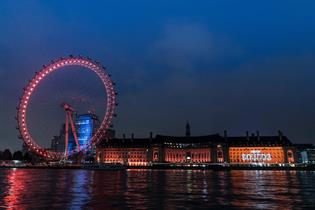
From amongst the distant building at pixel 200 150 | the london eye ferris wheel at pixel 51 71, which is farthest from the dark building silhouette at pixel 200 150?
the london eye ferris wheel at pixel 51 71

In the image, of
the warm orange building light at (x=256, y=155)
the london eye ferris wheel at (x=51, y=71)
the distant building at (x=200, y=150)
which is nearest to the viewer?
the london eye ferris wheel at (x=51, y=71)

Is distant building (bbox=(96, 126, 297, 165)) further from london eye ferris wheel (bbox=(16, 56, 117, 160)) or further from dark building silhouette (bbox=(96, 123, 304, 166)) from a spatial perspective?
london eye ferris wheel (bbox=(16, 56, 117, 160))

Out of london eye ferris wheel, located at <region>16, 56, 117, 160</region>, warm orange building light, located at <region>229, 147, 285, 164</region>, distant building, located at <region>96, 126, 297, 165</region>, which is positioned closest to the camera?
london eye ferris wheel, located at <region>16, 56, 117, 160</region>

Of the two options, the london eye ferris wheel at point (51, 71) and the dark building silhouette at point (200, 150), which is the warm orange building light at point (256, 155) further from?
the london eye ferris wheel at point (51, 71)

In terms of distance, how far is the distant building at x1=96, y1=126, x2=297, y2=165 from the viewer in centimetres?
15738

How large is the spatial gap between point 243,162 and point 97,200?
148m

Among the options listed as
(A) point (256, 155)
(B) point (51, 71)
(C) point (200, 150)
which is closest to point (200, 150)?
(C) point (200, 150)

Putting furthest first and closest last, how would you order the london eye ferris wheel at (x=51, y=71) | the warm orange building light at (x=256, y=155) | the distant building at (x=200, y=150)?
the distant building at (x=200, y=150)
the warm orange building light at (x=256, y=155)
the london eye ferris wheel at (x=51, y=71)

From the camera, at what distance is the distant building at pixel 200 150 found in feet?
516

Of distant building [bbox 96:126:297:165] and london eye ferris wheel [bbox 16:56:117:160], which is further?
distant building [bbox 96:126:297:165]

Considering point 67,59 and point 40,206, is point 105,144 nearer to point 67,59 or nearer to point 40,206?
point 67,59

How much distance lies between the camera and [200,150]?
169 m

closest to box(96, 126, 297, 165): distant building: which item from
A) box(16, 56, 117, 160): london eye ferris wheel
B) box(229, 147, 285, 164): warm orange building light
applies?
box(229, 147, 285, 164): warm orange building light

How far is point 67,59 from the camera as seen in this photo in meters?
74.4
